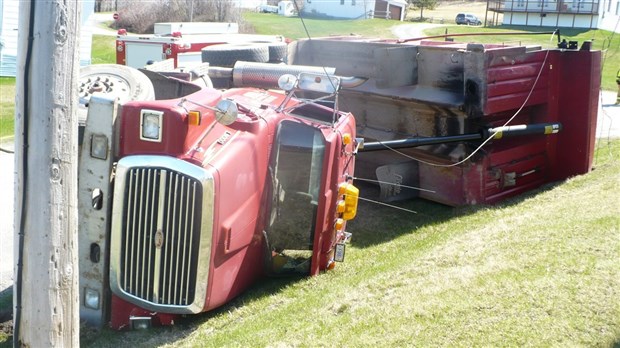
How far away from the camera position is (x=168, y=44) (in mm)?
16688

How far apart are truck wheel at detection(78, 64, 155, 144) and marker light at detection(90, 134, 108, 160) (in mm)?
198

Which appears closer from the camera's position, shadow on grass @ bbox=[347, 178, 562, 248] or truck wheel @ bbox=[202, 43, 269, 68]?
shadow on grass @ bbox=[347, 178, 562, 248]

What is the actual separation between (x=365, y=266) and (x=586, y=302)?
2167 millimetres

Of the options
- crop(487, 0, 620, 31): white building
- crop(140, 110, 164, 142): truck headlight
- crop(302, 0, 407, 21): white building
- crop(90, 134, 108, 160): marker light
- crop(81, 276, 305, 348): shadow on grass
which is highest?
crop(487, 0, 620, 31): white building

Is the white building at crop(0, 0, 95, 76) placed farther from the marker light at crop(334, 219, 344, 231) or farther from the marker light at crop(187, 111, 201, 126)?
the marker light at crop(187, 111, 201, 126)

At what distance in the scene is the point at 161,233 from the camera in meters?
4.73

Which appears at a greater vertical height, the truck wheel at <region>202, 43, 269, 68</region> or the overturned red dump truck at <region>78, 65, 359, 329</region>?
the truck wheel at <region>202, 43, 269, 68</region>

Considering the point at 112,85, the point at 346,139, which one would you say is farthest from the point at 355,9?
the point at 112,85

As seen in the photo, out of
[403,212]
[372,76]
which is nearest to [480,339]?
[403,212]

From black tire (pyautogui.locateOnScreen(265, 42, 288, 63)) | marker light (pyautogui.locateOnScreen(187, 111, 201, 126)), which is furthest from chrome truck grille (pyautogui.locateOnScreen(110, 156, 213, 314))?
black tire (pyautogui.locateOnScreen(265, 42, 288, 63))

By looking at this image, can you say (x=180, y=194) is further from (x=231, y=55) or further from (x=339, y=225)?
(x=231, y=55)

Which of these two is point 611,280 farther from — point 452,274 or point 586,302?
point 452,274

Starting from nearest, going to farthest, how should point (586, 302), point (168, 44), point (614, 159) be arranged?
1. point (586, 302)
2. point (614, 159)
3. point (168, 44)

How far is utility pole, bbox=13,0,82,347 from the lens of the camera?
3.00m
